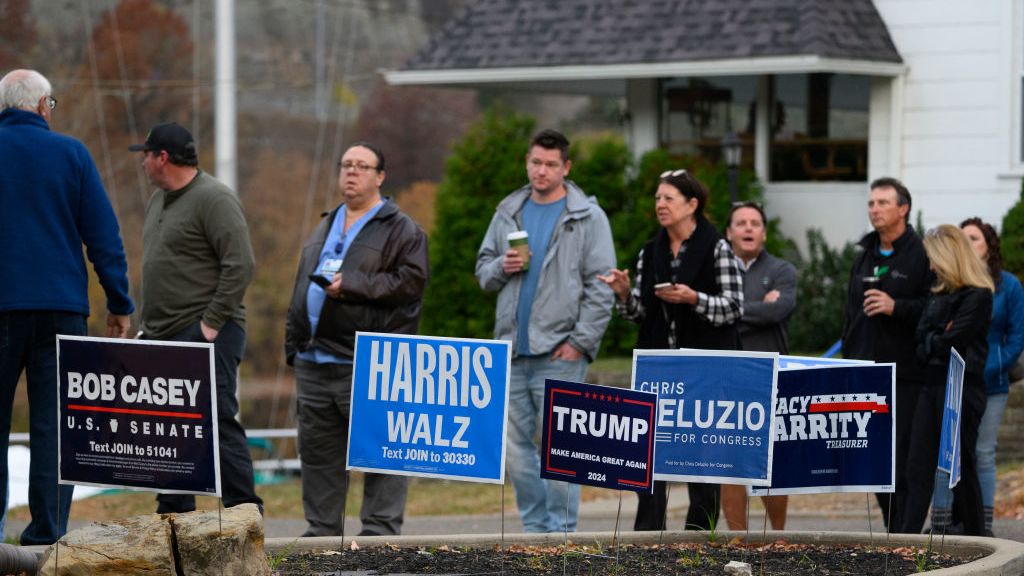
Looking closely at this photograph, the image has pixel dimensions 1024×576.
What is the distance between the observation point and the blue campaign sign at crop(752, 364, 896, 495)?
7.02m

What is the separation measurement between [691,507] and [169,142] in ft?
11.1

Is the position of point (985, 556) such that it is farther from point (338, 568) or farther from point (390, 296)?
point (390, 296)

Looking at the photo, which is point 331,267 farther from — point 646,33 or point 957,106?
point 646,33

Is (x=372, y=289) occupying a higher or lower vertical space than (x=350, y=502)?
higher

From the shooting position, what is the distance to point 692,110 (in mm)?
19984

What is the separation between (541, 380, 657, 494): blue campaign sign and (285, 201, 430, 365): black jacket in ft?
7.23

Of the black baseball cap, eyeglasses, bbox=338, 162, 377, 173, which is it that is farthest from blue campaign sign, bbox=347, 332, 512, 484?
the black baseball cap

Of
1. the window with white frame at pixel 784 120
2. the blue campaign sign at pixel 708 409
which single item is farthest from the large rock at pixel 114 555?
the window with white frame at pixel 784 120

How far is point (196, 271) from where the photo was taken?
8703 mm

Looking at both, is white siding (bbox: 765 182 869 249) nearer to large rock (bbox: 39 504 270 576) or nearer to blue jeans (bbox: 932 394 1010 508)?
blue jeans (bbox: 932 394 1010 508)

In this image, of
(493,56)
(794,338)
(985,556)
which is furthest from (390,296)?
(493,56)

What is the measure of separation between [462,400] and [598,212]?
246cm

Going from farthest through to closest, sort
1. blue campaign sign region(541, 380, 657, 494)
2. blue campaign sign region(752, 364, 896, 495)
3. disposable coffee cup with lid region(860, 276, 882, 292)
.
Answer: disposable coffee cup with lid region(860, 276, 882, 292), blue campaign sign region(752, 364, 896, 495), blue campaign sign region(541, 380, 657, 494)

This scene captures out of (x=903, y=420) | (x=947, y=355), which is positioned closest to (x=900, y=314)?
(x=947, y=355)
